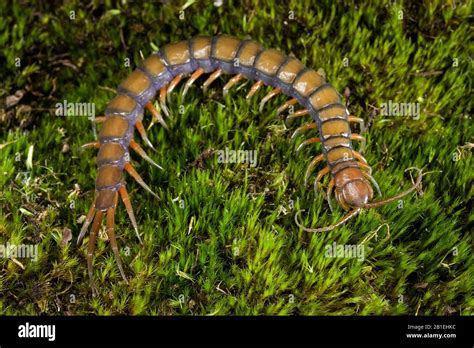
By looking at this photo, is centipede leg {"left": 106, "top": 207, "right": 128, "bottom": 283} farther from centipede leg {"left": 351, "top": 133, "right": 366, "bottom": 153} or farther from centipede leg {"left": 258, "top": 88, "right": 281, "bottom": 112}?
centipede leg {"left": 351, "top": 133, "right": 366, "bottom": 153}

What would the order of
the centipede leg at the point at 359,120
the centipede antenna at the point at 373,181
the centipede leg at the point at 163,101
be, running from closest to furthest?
the centipede antenna at the point at 373,181, the centipede leg at the point at 359,120, the centipede leg at the point at 163,101

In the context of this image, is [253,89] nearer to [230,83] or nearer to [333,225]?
[230,83]

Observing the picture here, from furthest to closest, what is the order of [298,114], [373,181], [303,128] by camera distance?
[298,114] → [303,128] → [373,181]

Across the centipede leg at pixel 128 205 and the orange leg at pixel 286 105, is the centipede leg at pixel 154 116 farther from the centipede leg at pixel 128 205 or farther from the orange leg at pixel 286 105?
the orange leg at pixel 286 105

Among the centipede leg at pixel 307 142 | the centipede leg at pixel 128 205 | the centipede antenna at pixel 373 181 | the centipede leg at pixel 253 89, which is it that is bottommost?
the centipede leg at pixel 128 205

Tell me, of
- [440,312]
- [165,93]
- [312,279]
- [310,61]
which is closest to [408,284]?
[440,312]

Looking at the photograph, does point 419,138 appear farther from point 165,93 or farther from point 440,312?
point 165,93

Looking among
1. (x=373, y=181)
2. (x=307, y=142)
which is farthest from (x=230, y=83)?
(x=373, y=181)

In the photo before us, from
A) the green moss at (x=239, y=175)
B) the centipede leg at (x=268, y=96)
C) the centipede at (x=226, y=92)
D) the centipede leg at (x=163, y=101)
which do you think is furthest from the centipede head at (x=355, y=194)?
the centipede leg at (x=163, y=101)
